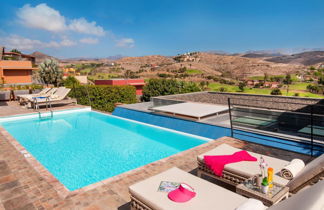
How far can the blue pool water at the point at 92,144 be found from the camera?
6094 mm

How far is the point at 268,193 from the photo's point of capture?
2.55m

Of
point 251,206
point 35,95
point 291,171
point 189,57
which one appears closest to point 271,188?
point 291,171

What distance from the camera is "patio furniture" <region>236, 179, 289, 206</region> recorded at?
2436 mm

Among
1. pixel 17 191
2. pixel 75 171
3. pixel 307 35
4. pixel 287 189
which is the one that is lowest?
pixel 75 171

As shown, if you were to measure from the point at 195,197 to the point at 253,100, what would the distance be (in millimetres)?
8106

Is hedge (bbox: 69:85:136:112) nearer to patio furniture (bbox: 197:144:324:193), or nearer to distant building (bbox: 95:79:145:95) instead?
distant building (bbox: 95:79:145:95)

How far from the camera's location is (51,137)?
906 centimetres

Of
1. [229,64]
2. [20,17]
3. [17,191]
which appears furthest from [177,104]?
[229,64]

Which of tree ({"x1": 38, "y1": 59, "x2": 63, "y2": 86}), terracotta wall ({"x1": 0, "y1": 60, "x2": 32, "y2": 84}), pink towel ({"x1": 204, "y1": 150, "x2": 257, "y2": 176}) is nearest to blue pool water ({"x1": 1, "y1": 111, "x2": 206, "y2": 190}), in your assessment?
pink towel ({"x1": 204, "y1": 150, "x2": 257, "y2": 176})

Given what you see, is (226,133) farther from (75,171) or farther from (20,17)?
(20,17)

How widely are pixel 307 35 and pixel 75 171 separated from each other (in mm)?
167668

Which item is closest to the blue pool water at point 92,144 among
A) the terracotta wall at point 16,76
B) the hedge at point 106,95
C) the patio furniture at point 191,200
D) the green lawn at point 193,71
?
the patio furniture at point 191,200

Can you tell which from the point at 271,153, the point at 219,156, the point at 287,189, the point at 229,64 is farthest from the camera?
the point at 229,64

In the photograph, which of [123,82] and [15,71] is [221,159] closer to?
[123,82]
